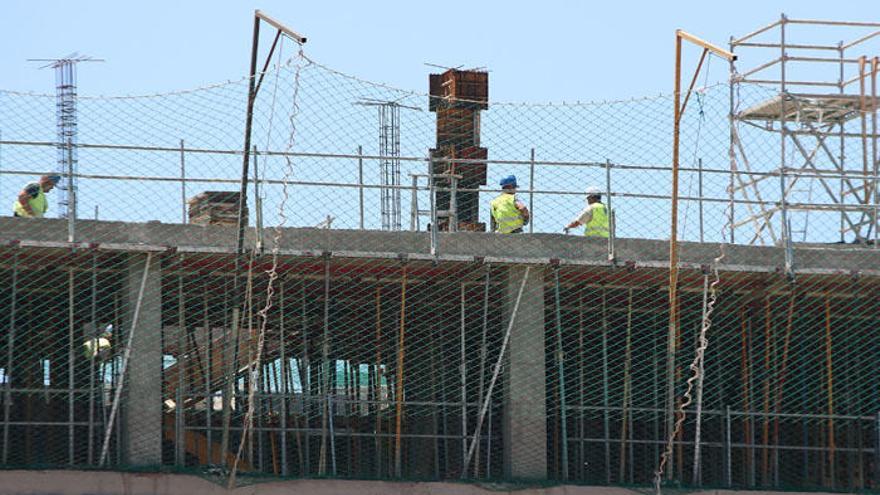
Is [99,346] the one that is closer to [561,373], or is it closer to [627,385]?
[561,373]

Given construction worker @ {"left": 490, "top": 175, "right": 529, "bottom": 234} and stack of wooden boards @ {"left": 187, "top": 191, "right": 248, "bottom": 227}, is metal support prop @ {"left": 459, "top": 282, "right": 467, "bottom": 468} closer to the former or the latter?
construction worker @ {"left": 490, "top": 175, "right": 529, "bottom": 234}

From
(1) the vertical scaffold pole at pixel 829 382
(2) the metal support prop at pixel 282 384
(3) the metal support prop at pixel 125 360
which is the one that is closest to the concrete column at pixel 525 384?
(2) the metal support prop at pixel 282 384

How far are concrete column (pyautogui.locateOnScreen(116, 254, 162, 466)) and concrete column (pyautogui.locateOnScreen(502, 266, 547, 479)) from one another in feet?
13.6

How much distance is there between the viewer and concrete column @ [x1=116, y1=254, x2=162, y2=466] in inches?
872

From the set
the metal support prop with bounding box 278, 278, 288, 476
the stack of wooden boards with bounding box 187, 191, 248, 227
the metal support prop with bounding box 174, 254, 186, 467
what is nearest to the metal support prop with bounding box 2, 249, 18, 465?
the metal support prop with bounding box 174, 254, 186, 467

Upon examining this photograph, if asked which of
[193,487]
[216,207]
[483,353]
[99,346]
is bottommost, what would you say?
[193,487]

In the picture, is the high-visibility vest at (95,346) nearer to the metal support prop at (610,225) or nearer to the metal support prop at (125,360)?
the metal support prop at (125,360)

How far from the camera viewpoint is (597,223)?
78.0 feet

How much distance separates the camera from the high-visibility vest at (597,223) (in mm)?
23734

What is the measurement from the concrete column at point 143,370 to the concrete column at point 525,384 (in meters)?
4.15

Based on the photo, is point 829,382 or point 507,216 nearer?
point 507,216

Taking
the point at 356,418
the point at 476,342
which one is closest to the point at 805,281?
the point at 476,342

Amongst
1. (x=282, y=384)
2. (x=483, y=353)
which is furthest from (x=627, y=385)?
(x=282, y=384)

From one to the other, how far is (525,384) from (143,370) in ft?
14.9
